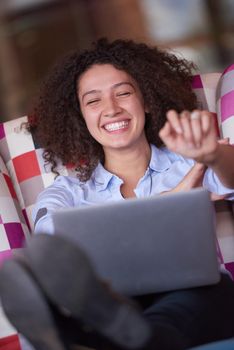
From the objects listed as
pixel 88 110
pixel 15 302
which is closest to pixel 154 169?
pixel 88 110

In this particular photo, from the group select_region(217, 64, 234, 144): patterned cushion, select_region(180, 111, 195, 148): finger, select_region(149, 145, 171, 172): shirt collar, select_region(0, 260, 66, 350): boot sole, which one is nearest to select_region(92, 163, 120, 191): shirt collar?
select_region(149, 145, 171, 172): shirt collar

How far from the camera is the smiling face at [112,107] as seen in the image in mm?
1768

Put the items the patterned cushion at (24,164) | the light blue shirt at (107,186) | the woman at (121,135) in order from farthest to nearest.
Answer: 1. the patterned cushion at (24,164)
2. the light blue shirt at (107,186)
3. the woman at (121,135)

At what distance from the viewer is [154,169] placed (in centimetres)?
179

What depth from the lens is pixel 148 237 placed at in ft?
4.01

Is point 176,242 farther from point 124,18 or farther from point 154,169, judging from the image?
point 124,18

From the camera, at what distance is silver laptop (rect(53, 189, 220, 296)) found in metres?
1.20

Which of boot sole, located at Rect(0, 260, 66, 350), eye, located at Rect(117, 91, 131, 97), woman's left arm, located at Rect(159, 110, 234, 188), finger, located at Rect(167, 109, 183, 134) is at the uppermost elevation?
eye, located at Rect(117, 91, 131, 97)

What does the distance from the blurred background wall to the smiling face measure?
2764mm

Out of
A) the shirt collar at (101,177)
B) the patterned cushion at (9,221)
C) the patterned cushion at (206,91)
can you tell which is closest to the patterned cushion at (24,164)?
the patterned cushion at (9,221)

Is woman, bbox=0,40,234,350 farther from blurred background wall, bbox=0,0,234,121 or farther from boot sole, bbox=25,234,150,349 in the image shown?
blurred background wall, bbox=0,0,234,121

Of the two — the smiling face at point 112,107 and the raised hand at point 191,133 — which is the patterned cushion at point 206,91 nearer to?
the smiling face at point 112,107

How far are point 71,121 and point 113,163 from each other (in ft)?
0.75

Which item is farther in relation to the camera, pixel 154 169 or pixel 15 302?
pixel 154 169
